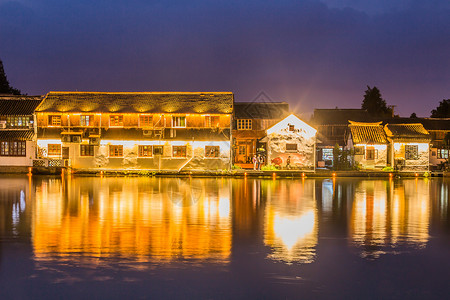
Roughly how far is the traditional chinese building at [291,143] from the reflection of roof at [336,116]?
14797mm

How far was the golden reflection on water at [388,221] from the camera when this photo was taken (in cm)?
1243

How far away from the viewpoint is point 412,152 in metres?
44.1

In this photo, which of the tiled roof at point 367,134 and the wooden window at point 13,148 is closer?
the wooden window at point 13,148

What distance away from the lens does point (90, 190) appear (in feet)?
84.3

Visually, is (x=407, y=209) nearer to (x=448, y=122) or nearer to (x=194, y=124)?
(x=194, y=124)

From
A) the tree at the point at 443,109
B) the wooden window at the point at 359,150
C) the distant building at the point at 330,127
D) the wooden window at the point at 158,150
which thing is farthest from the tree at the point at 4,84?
the tree at the point at 443,109

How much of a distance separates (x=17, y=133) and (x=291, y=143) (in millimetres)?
25336

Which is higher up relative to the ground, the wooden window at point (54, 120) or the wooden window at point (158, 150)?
the wooden window at point (54, 120)

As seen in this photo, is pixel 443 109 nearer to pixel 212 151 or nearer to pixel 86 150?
pixel 212 151

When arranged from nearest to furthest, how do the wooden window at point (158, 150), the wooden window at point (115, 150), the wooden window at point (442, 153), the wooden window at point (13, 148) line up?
the wooden window at point (158, 150), the wooden window at point (115, 150), the wooden window at point (13, 148), the wooden window at point (442, 153)

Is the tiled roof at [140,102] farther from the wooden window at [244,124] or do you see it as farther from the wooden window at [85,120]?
the wooden window at [244,124]

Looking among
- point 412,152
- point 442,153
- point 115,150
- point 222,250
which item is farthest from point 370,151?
point 222,250

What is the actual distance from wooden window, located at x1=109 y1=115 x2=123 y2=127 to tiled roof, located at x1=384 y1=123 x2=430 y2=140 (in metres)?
25.1

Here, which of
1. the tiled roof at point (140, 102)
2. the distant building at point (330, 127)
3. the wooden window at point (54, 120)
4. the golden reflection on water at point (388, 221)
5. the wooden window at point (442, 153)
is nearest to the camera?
the golden reflection on water at point (388, 221)
